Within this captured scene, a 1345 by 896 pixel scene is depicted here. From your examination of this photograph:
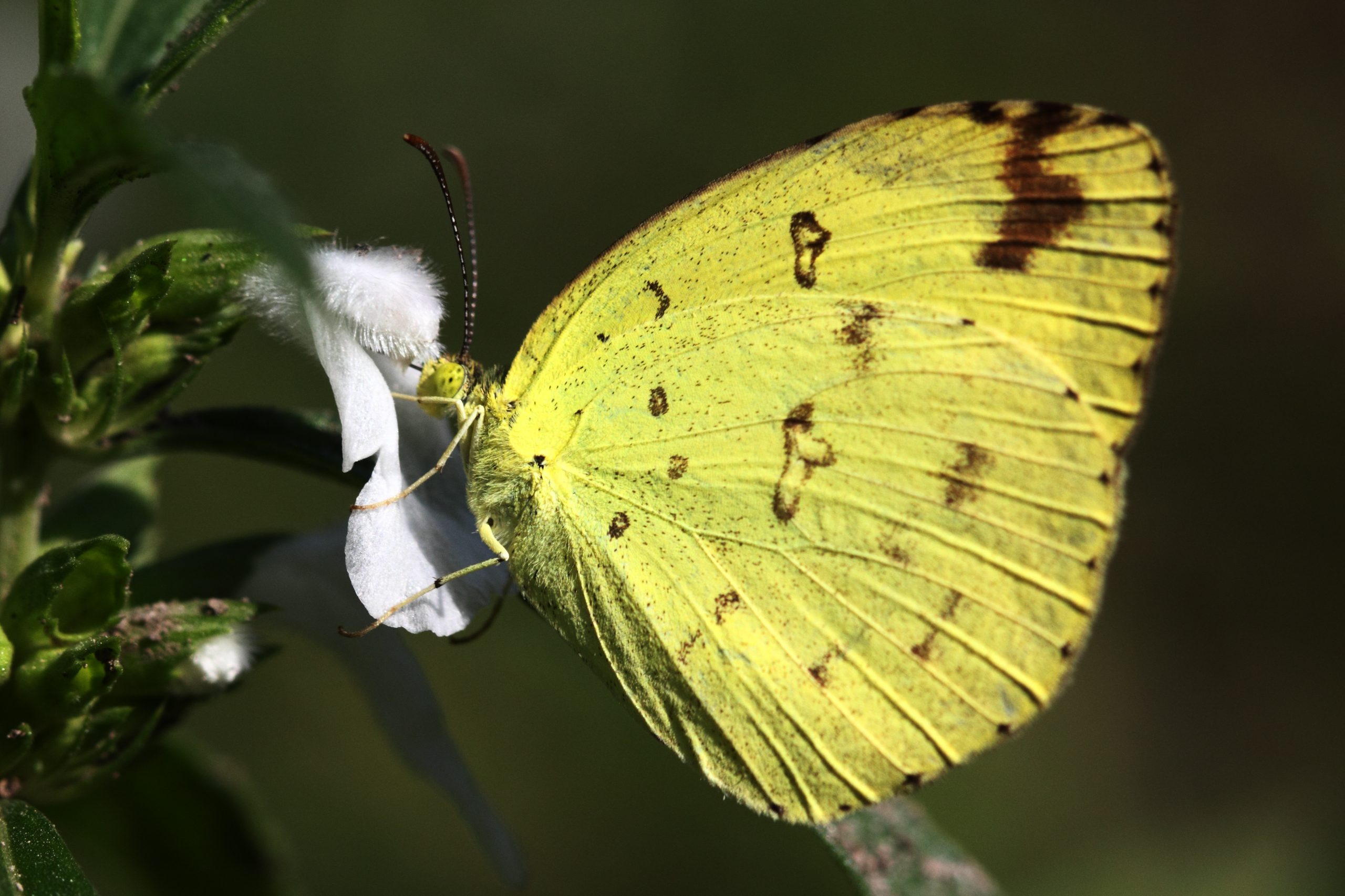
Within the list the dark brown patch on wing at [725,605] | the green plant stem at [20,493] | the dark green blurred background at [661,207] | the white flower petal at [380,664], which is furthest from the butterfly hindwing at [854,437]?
the dark green blurred background at [661,207]

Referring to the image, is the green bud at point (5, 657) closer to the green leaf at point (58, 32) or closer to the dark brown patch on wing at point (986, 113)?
the green leaf at point (58, 32)

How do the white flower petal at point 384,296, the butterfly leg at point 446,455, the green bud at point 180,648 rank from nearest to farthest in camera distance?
1. the green bud at point 180,648
2. the white flower petal at point 384,296
3. the butterfly leg at point 446,455

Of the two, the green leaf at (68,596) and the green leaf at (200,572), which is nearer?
the green leaf at (68,596)

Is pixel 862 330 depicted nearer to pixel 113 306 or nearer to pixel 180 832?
pixel 113 306

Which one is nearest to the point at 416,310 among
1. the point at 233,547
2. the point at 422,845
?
the point at 233,547

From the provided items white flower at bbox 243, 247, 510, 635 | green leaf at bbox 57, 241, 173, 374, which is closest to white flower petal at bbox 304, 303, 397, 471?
white flower at bbox 243, 247, 510, 635

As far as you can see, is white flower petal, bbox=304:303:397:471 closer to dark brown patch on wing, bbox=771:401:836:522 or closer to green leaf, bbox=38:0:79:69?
green leaf, bbox=38:0:79:69

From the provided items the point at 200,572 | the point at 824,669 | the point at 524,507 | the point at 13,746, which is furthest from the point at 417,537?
the point at 824,669
